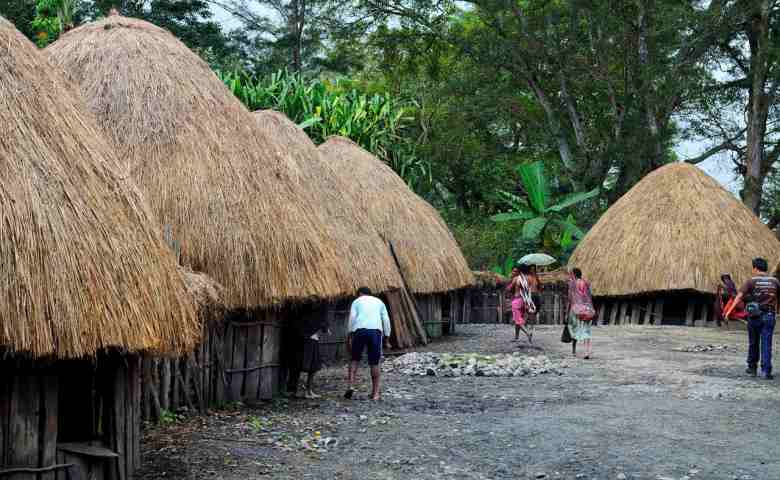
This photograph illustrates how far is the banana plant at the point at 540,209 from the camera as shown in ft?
87.9

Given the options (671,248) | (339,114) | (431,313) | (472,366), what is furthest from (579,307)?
(339,114)

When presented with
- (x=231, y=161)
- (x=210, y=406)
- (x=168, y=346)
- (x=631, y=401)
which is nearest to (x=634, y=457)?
(x=631, y=401)

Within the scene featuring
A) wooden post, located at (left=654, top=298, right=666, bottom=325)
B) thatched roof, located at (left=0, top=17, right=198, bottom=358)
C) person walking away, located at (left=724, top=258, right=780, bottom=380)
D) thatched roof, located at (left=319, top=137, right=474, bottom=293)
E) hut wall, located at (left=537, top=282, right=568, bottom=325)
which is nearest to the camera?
thatched roof, located at (left=0, top=17, right=198, bottom=358)

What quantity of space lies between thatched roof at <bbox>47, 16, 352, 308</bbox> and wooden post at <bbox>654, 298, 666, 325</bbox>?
1394cm

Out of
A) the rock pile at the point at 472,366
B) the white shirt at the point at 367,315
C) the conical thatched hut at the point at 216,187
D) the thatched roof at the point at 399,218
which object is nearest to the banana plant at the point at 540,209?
the thatched roof at the point at 399,218

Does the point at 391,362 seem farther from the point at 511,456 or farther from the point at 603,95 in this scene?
the point at 603,95

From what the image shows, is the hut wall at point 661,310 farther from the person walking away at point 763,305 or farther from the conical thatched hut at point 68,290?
the conical thatched hut at point 68,290

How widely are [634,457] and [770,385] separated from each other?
486 centimetres

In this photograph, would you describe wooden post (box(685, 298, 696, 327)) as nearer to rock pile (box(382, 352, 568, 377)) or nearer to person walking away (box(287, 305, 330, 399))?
rock pile (box(382, 352, 568, 377))

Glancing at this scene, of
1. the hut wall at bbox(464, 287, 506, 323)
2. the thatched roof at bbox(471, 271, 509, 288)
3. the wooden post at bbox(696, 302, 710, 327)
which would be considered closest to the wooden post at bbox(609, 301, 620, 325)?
the wooden post at bbox(696, 302, 710, 327)

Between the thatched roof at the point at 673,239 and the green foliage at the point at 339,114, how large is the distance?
6766 mm

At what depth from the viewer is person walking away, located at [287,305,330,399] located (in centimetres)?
1128

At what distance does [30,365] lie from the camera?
6098mm

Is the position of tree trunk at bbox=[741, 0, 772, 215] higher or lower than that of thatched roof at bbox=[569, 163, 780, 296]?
higher
